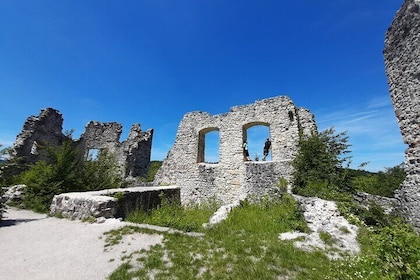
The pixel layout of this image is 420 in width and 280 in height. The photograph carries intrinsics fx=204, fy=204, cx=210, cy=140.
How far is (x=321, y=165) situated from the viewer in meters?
7.01

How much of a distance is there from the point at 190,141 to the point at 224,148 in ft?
7.37

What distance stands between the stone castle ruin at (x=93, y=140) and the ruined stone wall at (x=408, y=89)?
15.3m

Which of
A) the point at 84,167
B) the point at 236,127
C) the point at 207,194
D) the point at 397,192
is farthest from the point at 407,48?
the point at 84,167

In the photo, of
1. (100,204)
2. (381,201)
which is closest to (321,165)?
(381,201)

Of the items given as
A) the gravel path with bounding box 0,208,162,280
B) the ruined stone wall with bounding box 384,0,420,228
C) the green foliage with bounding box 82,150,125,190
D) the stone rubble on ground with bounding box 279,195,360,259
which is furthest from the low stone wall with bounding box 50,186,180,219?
the ruined stone wall with bounding box 384,0,420,228

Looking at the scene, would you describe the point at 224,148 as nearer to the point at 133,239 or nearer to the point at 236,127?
the point at 236,127

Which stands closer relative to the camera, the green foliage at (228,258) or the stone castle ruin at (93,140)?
the green foliage at (228,258)

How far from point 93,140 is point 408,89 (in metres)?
20.4

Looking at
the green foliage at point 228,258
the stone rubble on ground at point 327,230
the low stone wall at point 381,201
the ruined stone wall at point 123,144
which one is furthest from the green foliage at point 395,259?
the ruined stone wall at point 123,144

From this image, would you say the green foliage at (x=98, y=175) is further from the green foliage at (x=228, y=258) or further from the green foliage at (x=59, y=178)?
the green foliage at (x=228, y=258)

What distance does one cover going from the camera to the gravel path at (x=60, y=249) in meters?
3.19

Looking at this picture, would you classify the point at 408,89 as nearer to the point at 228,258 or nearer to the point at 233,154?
the point at 228,258

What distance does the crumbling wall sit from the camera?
1408 centimetres

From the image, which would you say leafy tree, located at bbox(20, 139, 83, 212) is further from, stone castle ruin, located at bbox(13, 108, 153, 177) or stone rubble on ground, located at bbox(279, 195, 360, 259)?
stone rubble on ground, located at bbox(279, 195, 360, 259)
